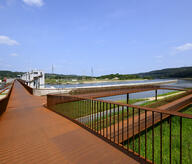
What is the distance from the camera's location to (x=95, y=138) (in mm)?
2771

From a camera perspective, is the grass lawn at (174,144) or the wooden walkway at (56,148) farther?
the grass lawn at (174,144)

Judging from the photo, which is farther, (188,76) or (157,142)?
(188,76)

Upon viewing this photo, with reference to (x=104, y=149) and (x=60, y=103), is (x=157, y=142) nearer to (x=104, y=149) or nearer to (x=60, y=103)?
(x=104, y=149)

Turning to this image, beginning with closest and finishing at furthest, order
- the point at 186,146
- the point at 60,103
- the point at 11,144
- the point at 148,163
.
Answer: the point at 148,163 < the point at 11,144 < the point at 186,146 < the point at 60,103

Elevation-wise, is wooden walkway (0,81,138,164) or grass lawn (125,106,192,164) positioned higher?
wooden walkway (0,81,138,164)

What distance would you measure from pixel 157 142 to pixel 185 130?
74.1 inches

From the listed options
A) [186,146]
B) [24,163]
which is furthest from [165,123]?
[24,163]

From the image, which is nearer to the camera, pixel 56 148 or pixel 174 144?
pixel 56 148

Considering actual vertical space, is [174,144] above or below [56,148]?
below

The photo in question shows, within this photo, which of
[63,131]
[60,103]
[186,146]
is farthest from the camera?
[60,103]

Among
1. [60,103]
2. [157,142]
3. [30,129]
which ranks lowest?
[157,142]

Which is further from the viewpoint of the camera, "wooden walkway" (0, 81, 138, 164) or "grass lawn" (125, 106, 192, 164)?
"grass lawn" (125, 106, 192, 164)

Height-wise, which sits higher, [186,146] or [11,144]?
[11,144]

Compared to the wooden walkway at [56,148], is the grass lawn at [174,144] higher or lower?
lower
